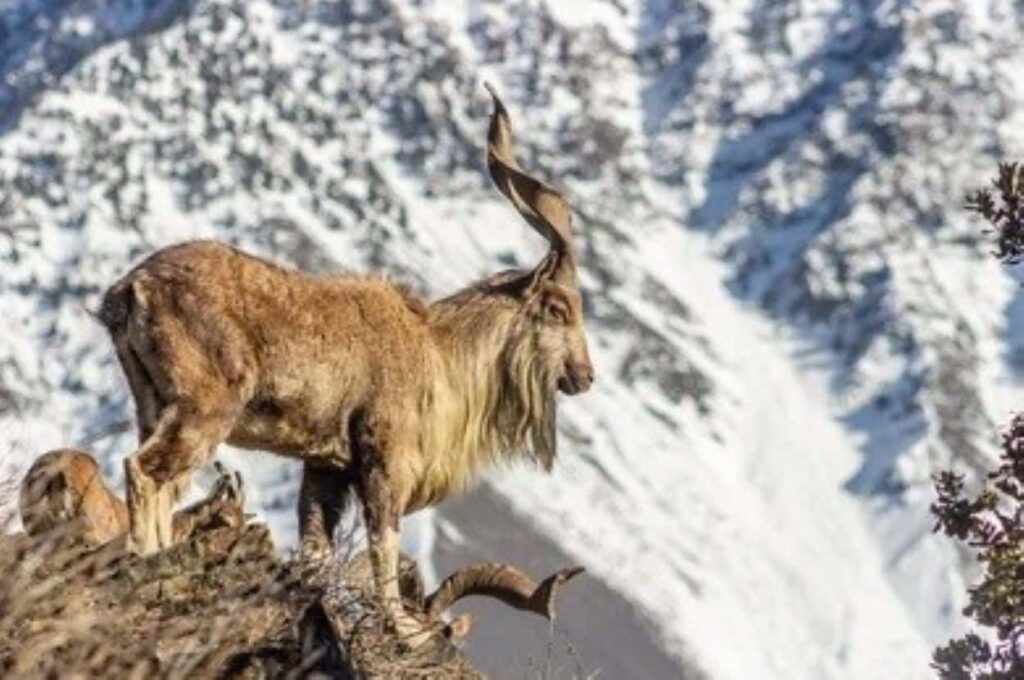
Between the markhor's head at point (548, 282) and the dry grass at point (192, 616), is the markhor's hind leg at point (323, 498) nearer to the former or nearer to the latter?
the dry grass at point (192, 616)

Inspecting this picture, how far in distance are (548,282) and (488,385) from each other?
93 centimetres

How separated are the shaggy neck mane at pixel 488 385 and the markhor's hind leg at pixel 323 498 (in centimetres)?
52

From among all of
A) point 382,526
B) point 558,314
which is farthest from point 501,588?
point 558,314

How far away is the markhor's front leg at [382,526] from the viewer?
11.4 meters

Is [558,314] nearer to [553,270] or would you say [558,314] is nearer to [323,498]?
[553,270]

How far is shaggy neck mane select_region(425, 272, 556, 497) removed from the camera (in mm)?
13055

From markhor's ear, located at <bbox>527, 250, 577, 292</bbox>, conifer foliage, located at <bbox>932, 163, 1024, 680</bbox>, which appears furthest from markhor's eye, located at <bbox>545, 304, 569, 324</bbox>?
conifer foliage, located at <bbox>932, 163, 1024, 680</bbox>

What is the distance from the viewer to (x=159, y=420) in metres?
11.1

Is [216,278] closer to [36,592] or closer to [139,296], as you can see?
[139,296]

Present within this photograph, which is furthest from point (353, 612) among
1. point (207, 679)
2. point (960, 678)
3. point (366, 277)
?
point (366, 277)

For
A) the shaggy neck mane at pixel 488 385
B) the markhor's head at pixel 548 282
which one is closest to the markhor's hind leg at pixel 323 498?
the shaggy neck mane at pixel 488 385

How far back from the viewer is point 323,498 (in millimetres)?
12328

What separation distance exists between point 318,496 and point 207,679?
4.18 m

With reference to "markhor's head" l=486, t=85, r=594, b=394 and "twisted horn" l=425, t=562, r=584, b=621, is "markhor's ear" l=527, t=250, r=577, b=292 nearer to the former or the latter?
"markhor's head" l=486, t=85, r=594, b=394
